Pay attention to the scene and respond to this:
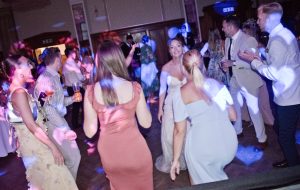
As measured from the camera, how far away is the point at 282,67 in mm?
2482

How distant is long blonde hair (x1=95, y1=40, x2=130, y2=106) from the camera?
1787 millimetres

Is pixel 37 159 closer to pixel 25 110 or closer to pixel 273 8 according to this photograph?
pixel 25 110

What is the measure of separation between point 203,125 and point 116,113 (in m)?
0.53

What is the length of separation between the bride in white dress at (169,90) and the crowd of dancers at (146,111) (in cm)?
1

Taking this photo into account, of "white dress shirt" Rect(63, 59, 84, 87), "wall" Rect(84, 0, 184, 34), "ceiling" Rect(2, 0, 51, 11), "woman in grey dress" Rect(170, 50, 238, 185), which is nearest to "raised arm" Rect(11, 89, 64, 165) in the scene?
"woman in grey dress" Rect(170, 50, 238, 185)

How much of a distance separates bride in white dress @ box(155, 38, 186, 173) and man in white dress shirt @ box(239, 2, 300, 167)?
716mm

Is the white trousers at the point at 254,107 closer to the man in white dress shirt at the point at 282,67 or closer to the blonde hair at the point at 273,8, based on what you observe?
the man in white dress shirt at the point at 282,67

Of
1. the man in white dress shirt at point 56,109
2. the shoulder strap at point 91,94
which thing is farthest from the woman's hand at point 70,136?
the shoulder strap at point 91,94

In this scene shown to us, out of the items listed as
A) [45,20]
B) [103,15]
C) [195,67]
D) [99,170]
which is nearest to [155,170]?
[99,170]

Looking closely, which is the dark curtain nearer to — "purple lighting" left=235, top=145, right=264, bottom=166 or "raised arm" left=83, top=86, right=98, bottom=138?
"purple lighting" left=235, top=145, right=264, bottom=166

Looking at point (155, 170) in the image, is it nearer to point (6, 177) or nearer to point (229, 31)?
point (229, 31)

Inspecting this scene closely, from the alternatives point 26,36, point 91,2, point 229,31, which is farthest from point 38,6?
point 229,31

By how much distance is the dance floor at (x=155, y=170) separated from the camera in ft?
10.2

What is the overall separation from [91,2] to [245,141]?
8.57 m
